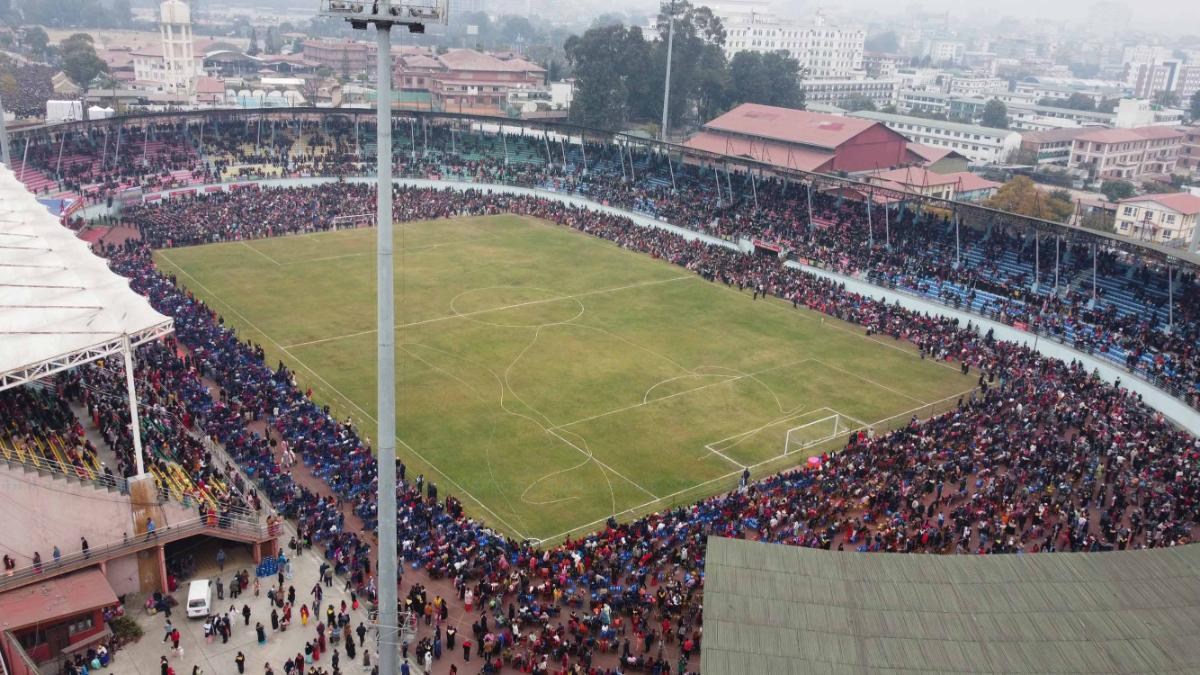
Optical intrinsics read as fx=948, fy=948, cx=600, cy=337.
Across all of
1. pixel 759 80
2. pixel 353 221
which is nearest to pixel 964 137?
pixel 759 80

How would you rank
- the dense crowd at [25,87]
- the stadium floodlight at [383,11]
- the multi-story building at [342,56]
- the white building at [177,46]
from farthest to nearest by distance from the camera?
the multi-story building at [342,56]
the white building at [177,46]
the dense crowd at [25,87]
the stadium floodlight at [383,11]

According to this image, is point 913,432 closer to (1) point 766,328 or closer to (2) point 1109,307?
(1) point 766,328

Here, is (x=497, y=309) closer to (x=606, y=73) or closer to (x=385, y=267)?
(x=385, y=267)

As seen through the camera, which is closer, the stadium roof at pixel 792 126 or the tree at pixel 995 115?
the stadium roof at pixel 792 126

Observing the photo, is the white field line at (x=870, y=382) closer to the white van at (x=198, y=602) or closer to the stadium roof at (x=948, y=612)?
the stadium roof at (x=948, y=612)

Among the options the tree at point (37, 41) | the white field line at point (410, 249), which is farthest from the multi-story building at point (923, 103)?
the tree at point (37, 41)

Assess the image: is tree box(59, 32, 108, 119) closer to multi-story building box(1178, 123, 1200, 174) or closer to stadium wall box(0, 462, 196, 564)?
stadium wall box(0, 462, 196, 564)
